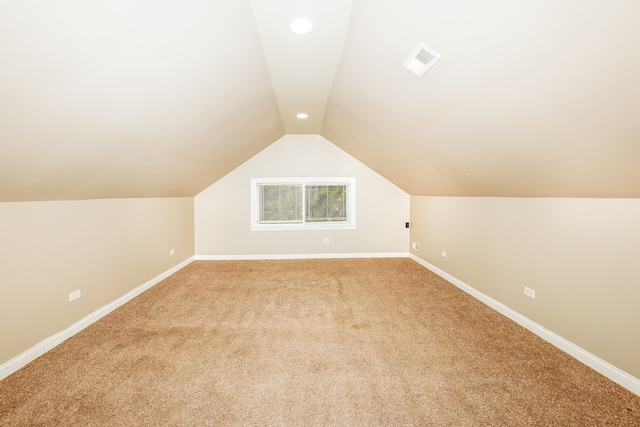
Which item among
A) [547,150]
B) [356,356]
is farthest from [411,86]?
[356,356]

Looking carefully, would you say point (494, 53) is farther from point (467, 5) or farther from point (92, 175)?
point (92, 175)

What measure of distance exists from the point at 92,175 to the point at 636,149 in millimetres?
3821

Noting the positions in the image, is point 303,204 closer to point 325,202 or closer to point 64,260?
point 325,202

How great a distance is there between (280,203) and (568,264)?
14.7 feet

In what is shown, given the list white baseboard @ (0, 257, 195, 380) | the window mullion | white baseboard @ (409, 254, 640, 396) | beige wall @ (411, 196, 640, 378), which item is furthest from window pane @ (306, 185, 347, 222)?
white baseboard @ (0, 257, 195, 380)

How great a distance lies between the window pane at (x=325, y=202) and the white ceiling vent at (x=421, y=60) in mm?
3823

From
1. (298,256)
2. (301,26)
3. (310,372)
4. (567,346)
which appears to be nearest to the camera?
(301,26)

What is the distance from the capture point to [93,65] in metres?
1.40

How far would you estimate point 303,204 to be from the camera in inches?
223

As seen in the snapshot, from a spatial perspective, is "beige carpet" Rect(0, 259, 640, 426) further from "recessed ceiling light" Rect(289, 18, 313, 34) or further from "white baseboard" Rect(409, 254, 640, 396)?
"recessed ceiling light" Rect(289, 18, 313, 34)

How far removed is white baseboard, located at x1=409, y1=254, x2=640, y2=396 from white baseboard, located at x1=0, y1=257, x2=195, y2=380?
4.39 m

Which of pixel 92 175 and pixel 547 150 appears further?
pixel 92 175

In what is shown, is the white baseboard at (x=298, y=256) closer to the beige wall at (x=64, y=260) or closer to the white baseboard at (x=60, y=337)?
the beige wall at (x=64, y=260)

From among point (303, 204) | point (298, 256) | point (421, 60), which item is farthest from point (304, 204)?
point (421, 60)
